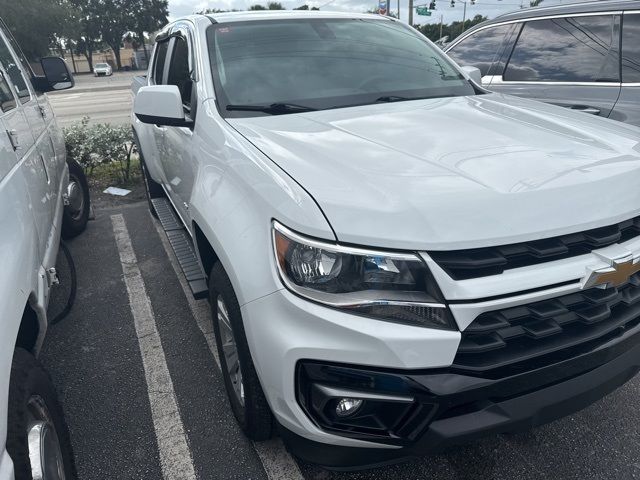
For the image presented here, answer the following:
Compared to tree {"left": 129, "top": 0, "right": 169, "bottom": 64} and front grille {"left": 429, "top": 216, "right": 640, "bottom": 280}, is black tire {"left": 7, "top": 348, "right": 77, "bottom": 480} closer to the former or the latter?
front grille {"left": 429, "top": 216, "right": 640, "bottom": 280}

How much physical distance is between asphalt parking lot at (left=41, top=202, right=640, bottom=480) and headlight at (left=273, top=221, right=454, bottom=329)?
965mm

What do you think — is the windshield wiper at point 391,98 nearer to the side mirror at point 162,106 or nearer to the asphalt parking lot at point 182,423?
the side mirror at point 162,106

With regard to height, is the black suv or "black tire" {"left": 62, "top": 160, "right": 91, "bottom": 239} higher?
the black suv

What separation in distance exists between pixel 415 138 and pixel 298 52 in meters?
1.13

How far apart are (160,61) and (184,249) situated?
6.15ft

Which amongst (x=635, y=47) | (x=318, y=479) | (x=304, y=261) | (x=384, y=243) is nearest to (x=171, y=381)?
(x=318, y=479)

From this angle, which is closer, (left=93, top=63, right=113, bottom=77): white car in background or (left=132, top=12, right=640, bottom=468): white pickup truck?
(left=132, top=12, right=640, bottom=468): white pickup truck

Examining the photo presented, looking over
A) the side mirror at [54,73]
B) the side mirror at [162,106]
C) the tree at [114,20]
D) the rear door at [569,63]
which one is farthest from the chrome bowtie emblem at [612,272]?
the tree at [114,20]

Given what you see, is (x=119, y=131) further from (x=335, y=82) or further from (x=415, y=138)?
(x=415, y=138)

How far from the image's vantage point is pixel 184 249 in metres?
3.17

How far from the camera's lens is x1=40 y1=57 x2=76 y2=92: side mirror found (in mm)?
4008

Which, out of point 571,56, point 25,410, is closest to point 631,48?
point 571,56

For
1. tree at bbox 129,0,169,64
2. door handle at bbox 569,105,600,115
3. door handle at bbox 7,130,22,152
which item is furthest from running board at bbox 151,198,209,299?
tree at bbox 129,0,169,64

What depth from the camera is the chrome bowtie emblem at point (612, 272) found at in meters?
1.57
